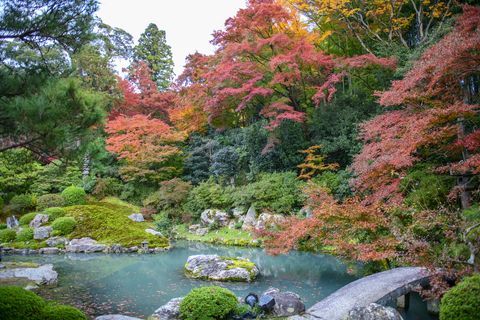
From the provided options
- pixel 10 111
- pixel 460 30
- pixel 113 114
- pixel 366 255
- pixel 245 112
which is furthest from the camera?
pixel 113 114

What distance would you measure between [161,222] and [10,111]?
1216cm

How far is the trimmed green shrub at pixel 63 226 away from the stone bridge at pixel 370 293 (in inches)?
433

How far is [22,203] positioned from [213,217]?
9.13 metres

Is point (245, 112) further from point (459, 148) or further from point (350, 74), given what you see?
point (459, 148)

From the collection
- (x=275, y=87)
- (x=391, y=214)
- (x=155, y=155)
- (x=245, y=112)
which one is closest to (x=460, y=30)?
(x=391, y=214)

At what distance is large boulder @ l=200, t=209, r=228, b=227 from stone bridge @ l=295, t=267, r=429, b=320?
981 centimetres

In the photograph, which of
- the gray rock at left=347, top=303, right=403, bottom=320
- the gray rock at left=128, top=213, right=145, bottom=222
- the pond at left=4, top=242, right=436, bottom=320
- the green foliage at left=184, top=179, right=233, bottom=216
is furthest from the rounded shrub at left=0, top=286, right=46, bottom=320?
the gray rock at left=128, top=213, right=145, bottom=222

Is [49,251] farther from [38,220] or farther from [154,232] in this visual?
[154,232]

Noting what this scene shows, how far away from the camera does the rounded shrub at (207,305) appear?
5.41 m

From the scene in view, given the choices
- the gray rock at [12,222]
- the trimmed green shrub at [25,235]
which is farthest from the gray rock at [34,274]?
the gray rock at [12,222]

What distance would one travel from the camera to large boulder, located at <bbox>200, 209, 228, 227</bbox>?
1616 centimetres

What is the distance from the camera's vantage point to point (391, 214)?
7137 mm

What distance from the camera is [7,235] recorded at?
13.3 metres

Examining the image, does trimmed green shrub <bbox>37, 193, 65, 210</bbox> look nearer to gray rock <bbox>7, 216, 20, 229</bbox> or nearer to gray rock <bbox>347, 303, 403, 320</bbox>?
gray rock <bbox>7, 216, 20, 229</bbox>
